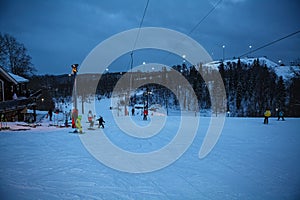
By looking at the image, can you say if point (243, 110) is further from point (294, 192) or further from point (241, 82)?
point (294, 192)

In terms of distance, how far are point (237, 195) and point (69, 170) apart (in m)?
5.00

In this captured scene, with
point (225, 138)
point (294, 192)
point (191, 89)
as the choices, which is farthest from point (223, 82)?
point (294, 192)

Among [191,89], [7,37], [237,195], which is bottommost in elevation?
[237,195]

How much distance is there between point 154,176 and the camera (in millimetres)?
5781

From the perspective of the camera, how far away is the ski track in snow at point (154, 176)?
4707mm

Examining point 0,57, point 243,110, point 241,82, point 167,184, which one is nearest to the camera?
point 167,184

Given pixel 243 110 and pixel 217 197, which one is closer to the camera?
pixel 217 197

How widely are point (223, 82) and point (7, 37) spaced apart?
68023mm

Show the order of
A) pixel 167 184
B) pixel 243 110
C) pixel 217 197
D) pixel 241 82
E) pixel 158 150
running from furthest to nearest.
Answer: pixel 241 82, pixel 243 110, pixel 158 150, pixel 167 184, pixel 217 197

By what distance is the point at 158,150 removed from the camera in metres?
8.62

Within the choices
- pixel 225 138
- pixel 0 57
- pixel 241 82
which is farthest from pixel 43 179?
pixel 241 82

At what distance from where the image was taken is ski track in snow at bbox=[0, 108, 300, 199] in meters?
4.71

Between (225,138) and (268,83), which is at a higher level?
(268,83)

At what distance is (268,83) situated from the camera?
70.2 meters
